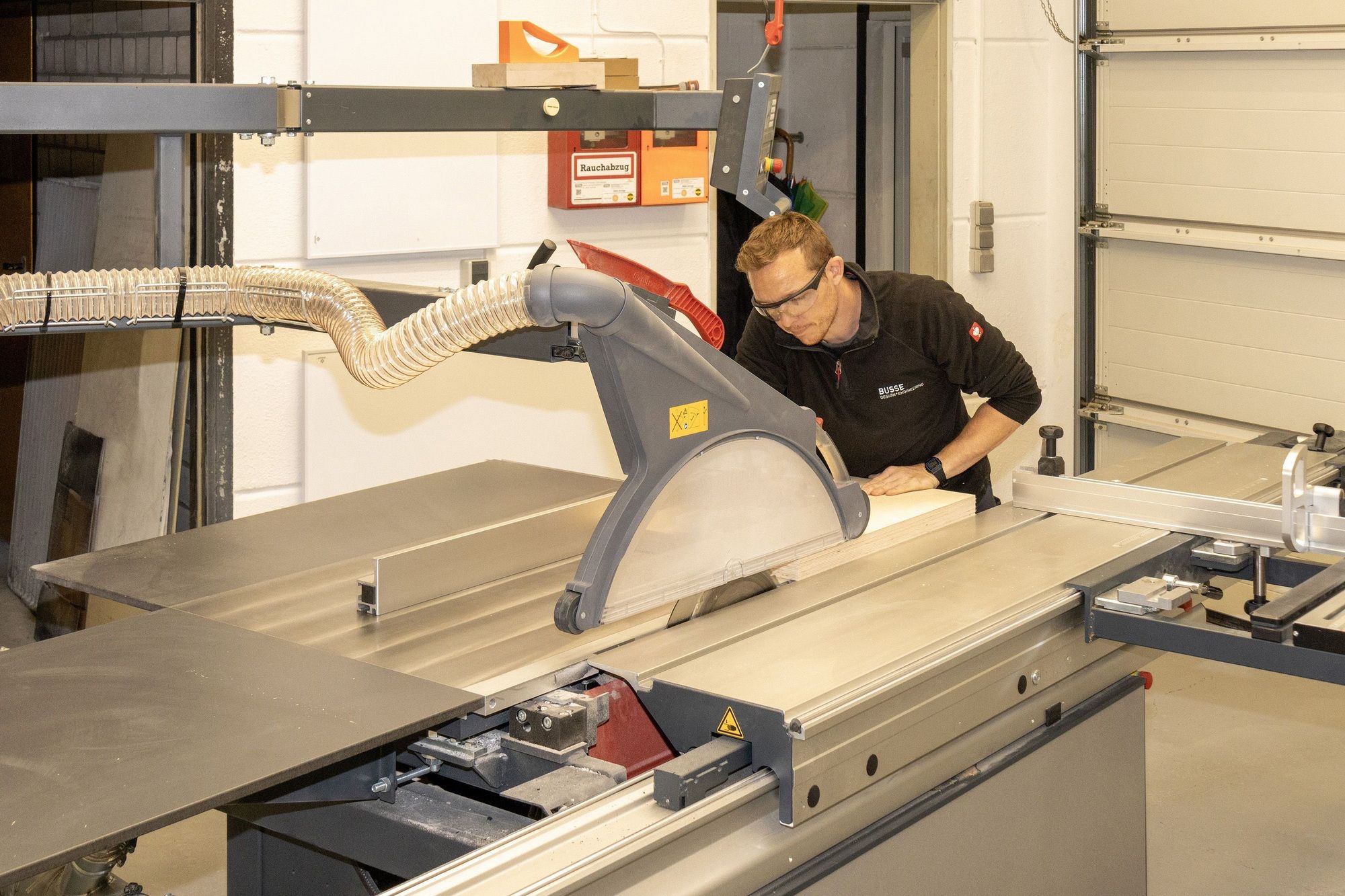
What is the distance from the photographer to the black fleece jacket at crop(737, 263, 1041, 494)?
3.02 metres

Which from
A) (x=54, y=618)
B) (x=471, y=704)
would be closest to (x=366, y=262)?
(x=54, y=618)

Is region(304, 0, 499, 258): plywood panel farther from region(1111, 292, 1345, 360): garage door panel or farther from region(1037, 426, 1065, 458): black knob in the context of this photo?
region(1111, 292, 1345, 360): garage door panel

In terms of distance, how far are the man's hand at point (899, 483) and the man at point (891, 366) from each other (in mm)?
98

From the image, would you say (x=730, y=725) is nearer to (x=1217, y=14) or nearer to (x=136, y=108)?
(x=136, y=108)

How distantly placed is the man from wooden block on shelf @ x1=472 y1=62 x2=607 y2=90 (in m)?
0.89

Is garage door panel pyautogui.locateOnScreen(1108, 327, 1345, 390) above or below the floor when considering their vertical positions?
above

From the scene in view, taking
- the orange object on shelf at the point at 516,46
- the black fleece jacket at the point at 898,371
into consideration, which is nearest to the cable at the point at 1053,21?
the orange object on shelf at the point at 516,46

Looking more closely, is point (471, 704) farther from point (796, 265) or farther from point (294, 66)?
point (294, 66)

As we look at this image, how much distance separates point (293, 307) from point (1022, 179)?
3.85 meters

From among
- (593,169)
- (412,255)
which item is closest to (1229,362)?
(593,169)

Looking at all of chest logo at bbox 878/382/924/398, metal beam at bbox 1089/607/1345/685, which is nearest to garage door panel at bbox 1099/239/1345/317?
chest logo at bbox 878/382/924/398

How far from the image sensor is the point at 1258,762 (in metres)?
3.79

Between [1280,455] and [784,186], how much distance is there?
3395 mm

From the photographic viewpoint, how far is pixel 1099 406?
5551mm
